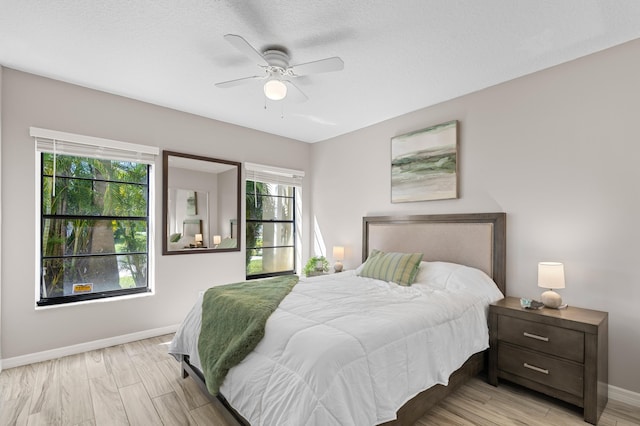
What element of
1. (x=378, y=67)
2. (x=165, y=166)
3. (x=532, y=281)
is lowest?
(x=532, y=281)

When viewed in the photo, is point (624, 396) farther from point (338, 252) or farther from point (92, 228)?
point (92, 228)

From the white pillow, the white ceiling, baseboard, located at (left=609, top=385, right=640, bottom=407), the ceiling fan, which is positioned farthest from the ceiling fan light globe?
baseboard, located at (left=609, top=385, right=640, bottom=407)

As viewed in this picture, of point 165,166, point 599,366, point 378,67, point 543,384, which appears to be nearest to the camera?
point 599,366

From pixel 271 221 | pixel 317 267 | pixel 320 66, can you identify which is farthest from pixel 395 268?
pixel 271 221

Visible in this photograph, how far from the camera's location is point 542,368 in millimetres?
2314

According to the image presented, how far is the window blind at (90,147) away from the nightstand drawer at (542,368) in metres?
4.04

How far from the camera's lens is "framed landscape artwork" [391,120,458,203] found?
3.42 m

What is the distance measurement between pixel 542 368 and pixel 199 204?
12.7 feet

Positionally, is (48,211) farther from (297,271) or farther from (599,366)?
(599,366)

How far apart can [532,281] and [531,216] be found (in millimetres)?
587

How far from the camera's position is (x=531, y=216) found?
9.34 ft

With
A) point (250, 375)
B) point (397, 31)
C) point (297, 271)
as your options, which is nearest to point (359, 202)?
point (297, 271)

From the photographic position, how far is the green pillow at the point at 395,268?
10.1 feet

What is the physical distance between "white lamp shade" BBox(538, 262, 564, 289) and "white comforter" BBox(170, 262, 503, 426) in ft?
1.60
